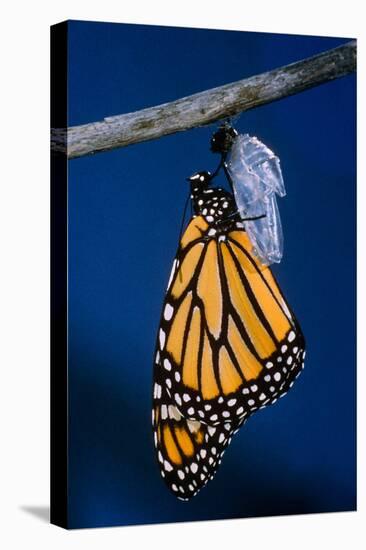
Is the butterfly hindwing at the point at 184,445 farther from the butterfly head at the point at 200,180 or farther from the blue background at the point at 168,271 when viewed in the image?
the butterfly head at the point at 200,180

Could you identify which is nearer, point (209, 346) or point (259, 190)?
point (209, 346)

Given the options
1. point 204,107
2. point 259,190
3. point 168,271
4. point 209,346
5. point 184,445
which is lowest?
point 184,445

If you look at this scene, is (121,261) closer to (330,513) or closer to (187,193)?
(187,193)

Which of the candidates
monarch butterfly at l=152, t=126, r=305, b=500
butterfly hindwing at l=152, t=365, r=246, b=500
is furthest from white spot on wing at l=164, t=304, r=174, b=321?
butterfly hindwing at l=152, t=365, r=246, b=500

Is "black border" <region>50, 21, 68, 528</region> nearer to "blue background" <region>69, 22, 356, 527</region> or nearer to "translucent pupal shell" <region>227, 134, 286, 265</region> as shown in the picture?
"blue background" <region>69, 22, 356, 527</region>

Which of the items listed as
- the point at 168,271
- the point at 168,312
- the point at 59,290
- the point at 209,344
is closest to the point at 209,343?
the point at 209,344

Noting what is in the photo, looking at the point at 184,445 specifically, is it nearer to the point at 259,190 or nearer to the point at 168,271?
the point at 168,271

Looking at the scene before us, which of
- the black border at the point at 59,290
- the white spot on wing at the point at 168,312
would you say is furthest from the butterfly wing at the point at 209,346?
the black border at the point at 59,290
